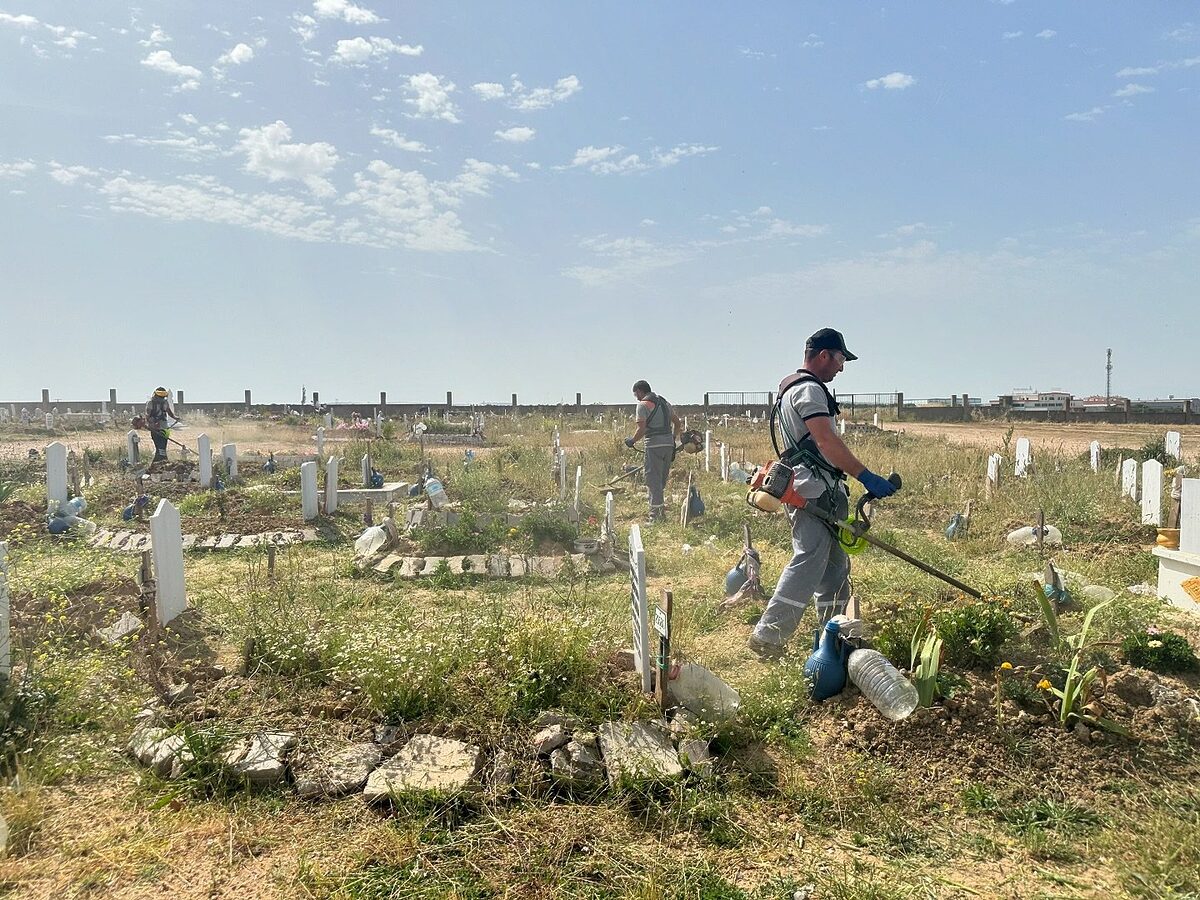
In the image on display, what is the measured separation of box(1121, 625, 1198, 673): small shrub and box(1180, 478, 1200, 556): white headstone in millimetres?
1377

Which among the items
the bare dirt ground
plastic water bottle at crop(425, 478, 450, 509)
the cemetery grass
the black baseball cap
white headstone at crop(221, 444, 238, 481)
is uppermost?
the black baseball cap

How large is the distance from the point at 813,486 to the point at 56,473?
10603 mm

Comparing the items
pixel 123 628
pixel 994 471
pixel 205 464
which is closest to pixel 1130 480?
pixel 994 471

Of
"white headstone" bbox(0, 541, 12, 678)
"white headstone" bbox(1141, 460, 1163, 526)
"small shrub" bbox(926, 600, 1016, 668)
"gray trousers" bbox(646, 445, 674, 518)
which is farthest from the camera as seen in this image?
"gray trousers" bbox(646, 445, 674, 518)

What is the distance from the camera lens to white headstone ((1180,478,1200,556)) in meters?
4.93

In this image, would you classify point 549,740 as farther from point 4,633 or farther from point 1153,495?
point 1153,495

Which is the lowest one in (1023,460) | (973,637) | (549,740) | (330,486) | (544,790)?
(544,790)

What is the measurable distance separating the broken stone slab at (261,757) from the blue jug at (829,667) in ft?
8.33

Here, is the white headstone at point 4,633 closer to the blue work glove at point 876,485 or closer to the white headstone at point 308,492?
the blue work glove at point 876,485

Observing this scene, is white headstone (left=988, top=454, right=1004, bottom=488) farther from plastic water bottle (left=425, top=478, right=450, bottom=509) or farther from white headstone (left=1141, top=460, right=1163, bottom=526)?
plastic water bottle (left=425, top=478, right=450, bottom=509)

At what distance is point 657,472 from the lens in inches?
384

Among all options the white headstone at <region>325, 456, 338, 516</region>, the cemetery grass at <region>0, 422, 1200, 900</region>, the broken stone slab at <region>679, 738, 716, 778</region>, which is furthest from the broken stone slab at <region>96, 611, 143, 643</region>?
the white headstone at <region>325, 456, 338, 516</region>

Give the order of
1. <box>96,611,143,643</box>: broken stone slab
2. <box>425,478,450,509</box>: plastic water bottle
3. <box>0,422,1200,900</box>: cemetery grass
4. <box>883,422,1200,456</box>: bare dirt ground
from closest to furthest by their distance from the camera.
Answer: <box>0,422,1200,900</box>: cemetery grass, <box>96,611,143,643</box>: broken stone slab, <box>425,478,450,509</box>: plastic water bottle, <box>883,422,1200,456</box>: bare dirt ground

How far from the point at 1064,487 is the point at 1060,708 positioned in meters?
7.20
